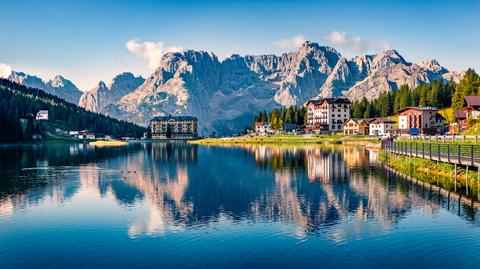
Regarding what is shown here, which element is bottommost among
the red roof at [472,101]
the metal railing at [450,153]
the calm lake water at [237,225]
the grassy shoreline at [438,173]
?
the calm lake water at [237,225]

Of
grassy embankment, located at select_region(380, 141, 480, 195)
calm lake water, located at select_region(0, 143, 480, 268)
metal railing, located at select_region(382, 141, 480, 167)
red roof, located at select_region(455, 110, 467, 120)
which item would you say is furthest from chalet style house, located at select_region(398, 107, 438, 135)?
calm lake water, located at select_region(0, 143, 480, 268)

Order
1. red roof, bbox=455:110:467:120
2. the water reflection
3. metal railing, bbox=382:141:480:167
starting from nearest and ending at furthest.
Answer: the water reflection, metal railing, bbox=382:141:480:167, red roof, bbox=455:110:467:120

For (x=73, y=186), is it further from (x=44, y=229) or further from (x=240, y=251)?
(x=240, y=251)

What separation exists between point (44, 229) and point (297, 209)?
23606 mm

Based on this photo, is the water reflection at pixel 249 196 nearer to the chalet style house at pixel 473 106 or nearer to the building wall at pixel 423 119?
the chalet style house at pixel 473 106

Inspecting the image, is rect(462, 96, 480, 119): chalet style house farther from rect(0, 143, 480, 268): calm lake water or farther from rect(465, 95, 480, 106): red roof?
rect(0, 143, 480, 268): calm lake water

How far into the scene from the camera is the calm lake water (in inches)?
1156

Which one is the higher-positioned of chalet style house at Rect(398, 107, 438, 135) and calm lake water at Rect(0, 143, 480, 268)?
chalet style house at Rect(398, 107, 438, 135)

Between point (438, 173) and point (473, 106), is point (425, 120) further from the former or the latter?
point (438, 173)

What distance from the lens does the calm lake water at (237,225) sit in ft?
96.3

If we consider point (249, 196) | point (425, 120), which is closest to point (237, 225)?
point (249, 196)

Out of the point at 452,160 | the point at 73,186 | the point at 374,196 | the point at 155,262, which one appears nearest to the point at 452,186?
the point at 452,160

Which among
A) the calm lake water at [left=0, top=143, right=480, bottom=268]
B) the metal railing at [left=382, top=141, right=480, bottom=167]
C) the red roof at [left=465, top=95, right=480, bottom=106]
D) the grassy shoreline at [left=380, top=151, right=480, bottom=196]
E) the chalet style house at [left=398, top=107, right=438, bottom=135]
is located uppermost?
the red roof at [left=465, top=95, right=480, bottom=106]

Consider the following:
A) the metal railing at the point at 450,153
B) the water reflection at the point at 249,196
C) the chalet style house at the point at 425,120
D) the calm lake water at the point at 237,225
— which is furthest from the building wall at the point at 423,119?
the calm lake water at the point at 237,225
